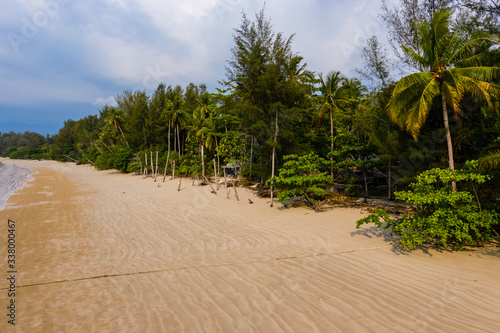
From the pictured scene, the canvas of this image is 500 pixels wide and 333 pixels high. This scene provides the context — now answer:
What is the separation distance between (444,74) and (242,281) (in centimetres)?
799

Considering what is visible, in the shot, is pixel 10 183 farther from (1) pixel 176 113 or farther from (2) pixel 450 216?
(2) pixel 450 216

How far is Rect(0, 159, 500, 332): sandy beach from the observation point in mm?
3440

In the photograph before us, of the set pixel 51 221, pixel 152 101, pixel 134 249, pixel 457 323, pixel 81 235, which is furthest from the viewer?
pixel 152 101

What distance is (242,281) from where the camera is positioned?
462 cm

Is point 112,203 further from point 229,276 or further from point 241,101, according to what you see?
point 229,276

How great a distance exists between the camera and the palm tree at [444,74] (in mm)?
7480

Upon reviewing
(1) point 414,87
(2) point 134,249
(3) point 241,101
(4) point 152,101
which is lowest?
(2) point 134,249

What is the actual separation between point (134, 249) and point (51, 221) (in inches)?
218

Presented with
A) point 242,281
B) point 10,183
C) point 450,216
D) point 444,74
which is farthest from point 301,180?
point 10,183

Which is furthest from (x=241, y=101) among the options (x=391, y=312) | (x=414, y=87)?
(x=391, y=312)

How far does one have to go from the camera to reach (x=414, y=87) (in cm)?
825

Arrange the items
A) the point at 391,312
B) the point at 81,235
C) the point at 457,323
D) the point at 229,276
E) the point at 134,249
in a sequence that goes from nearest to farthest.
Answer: the point at 457,323, the point at 391,312, the point at 229,276, the point at 134,249, the point at 81,235

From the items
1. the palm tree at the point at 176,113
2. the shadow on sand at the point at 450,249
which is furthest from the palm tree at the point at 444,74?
the palm tree at the point at 176,113

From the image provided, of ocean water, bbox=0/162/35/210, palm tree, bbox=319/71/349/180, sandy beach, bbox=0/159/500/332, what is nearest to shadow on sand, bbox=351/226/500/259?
sandy beach, bbox=0/159/500/332
